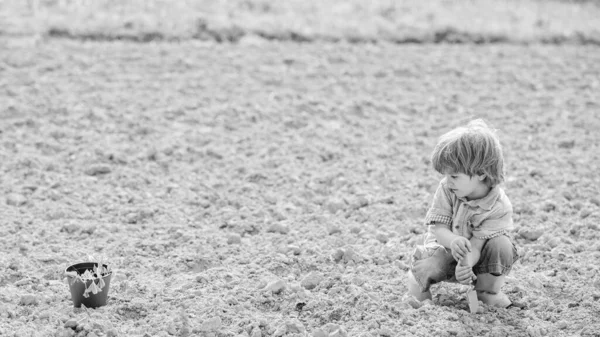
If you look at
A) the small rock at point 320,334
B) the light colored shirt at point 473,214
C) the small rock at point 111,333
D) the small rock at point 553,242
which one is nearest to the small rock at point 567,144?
the small rock at point 553,242

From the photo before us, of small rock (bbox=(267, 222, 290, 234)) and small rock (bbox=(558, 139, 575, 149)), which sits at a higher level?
small rock (bbox=(558, 139, 575, 149))

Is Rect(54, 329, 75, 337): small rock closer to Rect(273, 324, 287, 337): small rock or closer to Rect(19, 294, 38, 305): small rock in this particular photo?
Rect(19, 294, 38, 305): small rock

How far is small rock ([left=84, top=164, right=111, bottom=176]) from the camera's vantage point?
18.1 feet

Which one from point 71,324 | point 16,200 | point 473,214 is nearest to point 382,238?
point 473,214

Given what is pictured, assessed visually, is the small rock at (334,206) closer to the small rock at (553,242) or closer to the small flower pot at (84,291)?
the small rock at (553,242)

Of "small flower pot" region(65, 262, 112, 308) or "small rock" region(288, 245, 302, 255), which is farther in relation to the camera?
"small rock" region(288, 245, 302, 255)

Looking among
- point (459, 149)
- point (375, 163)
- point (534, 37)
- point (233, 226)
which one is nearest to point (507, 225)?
point (459, 149)

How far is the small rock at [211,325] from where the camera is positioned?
11.8ft

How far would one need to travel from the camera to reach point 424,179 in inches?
220

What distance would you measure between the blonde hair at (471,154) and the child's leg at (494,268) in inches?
11.9

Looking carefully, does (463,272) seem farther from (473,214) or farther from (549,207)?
(549,207)

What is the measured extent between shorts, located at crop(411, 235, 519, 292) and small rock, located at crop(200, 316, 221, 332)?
902 millimetres

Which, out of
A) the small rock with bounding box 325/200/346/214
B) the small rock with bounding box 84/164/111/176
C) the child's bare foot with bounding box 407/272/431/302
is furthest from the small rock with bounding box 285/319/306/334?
the small rock with bounding box 84/164/111/176

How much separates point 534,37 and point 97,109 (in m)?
5.57
